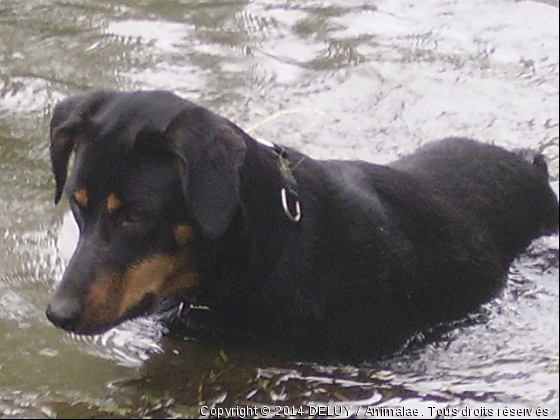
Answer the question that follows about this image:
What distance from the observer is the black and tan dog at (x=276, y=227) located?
3.29 meters

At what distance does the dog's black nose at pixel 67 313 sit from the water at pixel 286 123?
0.29 meters

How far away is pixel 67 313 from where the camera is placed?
10.5 ft

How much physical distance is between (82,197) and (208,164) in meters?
0.46

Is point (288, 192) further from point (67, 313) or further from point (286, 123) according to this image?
point (286, 123)

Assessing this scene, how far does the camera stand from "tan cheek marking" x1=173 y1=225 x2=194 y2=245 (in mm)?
3408

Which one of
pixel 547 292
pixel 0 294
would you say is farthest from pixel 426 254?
pixel 0 294

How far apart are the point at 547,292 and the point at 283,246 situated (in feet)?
3.95

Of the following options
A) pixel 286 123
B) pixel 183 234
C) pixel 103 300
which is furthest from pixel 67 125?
pixel 286 123

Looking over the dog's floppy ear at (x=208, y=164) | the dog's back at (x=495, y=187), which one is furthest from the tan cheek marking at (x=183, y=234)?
the dog's back at (x=495, y=187)

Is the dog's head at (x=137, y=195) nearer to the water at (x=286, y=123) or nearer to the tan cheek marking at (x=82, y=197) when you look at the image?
the tan cheek marking at (x=82, y=197)

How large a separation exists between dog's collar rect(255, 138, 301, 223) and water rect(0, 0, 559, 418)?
600 mm

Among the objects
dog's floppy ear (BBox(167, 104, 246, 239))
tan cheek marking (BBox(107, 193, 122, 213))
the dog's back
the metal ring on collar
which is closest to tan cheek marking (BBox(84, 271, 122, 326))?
tan cheek marking (BBox(107, 193, 122, 213))

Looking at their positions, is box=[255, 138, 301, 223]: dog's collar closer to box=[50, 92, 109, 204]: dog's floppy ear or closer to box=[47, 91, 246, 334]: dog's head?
box=[47, 91, 246, 334]: dog's head

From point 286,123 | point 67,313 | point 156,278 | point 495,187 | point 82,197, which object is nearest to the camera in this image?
point 67,313
